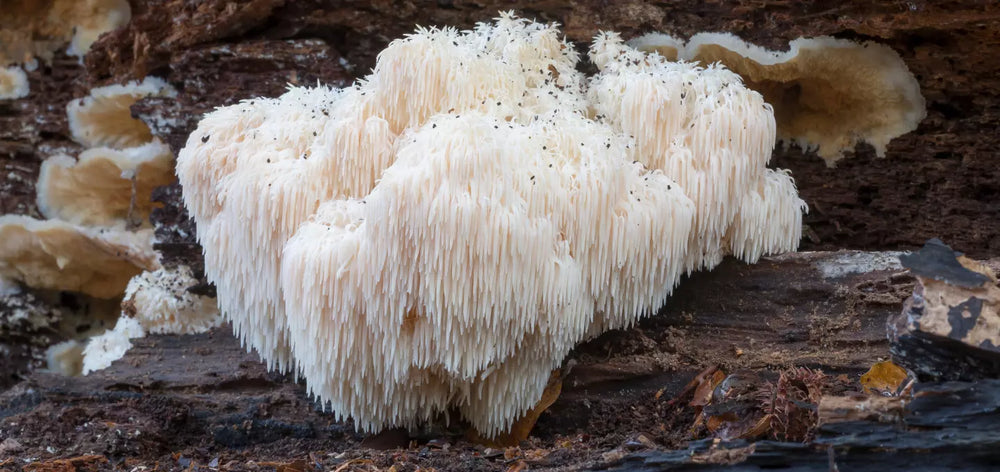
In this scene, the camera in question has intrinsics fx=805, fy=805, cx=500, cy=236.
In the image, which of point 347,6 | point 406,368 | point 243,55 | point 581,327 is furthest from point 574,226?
point 243,55

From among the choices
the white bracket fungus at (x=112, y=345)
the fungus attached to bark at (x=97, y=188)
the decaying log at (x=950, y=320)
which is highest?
the decaying log at (x=950, y=320)

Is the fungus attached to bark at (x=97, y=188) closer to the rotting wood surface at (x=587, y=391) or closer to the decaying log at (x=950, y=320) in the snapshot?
the rotting wood surface at (x=587, y=391)

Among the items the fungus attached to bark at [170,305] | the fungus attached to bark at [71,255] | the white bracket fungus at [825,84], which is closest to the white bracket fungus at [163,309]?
the fungus attached to bark at [170,305]

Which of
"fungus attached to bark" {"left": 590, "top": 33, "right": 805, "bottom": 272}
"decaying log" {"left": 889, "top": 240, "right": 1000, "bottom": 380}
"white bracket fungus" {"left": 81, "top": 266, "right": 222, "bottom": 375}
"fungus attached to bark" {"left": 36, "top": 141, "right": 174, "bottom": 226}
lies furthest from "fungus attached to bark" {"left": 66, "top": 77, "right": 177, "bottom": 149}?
"decaying log" {"left": 889, "top": 240, "right": 1000, "bottom": 380}

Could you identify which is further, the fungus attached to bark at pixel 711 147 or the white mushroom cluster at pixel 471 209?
the fungus attached to bark at pixel 711 147

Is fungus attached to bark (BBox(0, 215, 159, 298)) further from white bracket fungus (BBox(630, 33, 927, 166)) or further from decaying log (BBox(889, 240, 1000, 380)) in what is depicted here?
decaying log (BBox(889, 240, 1000, 380))

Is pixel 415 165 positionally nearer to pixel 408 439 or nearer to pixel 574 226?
pixel 574 226
